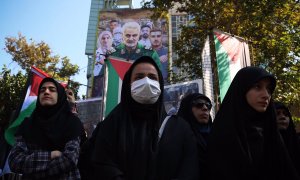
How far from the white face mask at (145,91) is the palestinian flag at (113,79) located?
301 cm

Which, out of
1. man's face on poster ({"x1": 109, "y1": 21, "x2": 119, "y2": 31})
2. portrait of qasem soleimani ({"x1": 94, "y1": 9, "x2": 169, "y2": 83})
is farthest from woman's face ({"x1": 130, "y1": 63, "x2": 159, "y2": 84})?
man's face on poster ({"x1": 109, "y1": 21, "x2": 119, "y2": 31})

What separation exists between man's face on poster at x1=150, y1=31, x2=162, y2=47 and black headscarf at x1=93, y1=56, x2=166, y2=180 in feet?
74.1

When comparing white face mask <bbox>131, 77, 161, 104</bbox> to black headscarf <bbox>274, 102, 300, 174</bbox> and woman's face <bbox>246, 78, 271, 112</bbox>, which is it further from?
black headscarf <bbox>274, 102, 300, 174</bbox>

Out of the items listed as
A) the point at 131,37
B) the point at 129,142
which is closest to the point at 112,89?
the point at 129,142

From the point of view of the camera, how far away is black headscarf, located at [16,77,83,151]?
2031mm

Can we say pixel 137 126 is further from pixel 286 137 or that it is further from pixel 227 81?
pixel 227 81

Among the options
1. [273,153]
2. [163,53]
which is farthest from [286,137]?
[163,53]

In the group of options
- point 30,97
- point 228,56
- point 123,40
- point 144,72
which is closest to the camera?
point 144,72

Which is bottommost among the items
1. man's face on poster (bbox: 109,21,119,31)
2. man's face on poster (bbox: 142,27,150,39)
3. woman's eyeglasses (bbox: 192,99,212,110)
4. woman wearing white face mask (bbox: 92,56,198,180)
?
woman wearing white face mask (bbox: 92,56,198,180)

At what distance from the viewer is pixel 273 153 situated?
5.37ft

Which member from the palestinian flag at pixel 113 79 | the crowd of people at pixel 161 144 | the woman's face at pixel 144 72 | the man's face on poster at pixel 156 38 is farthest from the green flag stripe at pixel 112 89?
the man's face on poster at pixel 156 38

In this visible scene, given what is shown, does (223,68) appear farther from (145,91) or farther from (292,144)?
(145,91)

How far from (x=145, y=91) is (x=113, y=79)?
344cm

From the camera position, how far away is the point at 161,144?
164cm
